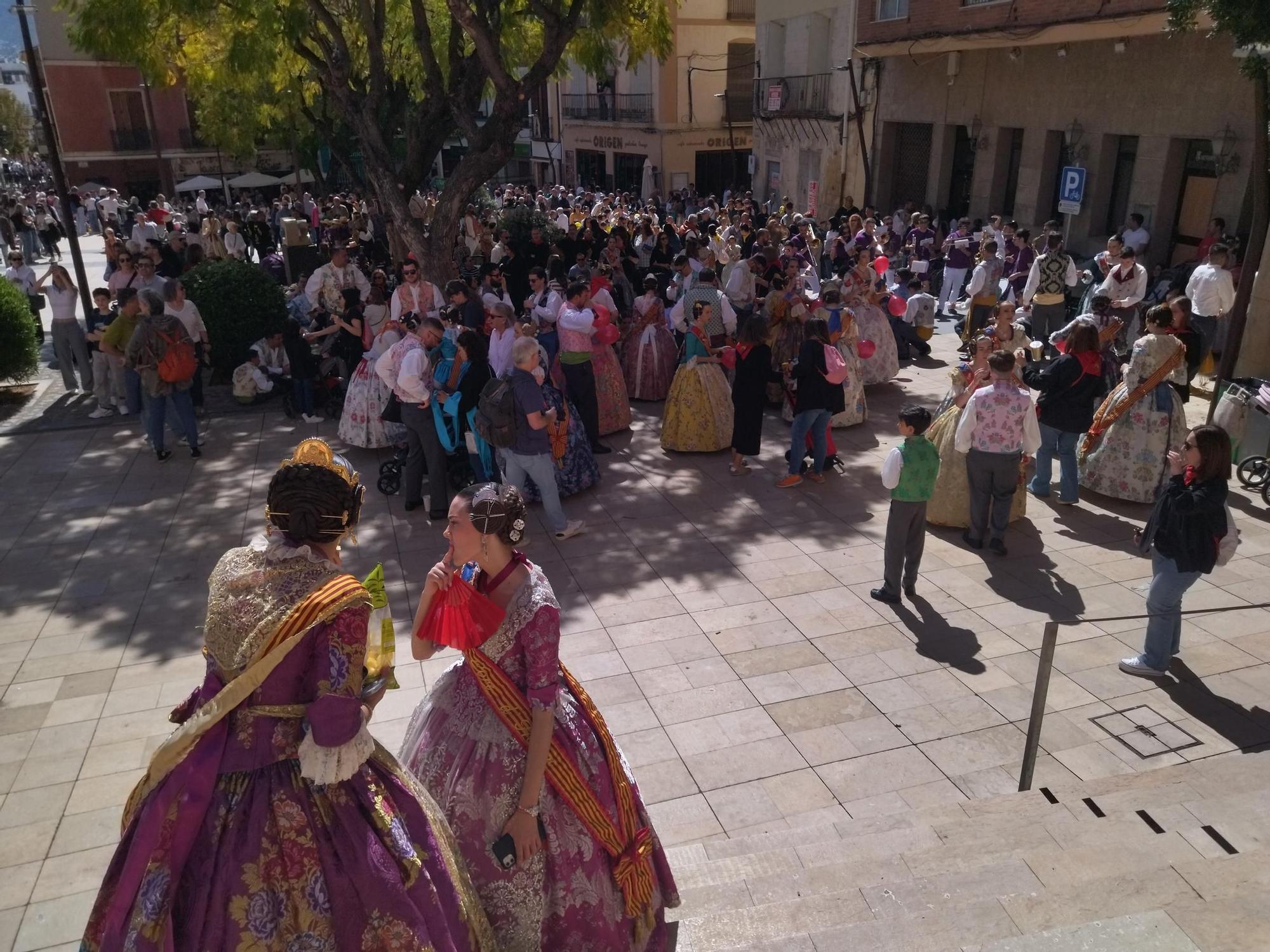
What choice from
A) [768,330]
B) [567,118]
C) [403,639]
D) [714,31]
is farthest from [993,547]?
[567,118]

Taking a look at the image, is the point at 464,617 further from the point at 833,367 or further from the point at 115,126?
the point at 115,126

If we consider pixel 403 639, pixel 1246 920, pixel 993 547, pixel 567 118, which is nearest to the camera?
pixel 1246 920

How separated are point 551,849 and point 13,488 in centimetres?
758

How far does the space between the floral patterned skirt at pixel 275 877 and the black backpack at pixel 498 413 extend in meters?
4.25

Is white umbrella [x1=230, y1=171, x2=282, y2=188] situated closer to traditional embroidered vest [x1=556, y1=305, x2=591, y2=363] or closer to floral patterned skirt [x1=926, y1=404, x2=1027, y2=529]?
traditional embroidered vest [x1=556, y1=305, x2=591, y2=363]

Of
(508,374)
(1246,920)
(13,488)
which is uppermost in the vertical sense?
(508,374)

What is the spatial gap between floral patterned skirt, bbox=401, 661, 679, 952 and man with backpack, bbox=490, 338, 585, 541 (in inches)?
145

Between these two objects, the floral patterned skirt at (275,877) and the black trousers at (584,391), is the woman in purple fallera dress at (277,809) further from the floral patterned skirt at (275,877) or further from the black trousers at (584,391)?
the black trousers at (584,391)

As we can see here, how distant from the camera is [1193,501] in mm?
4875

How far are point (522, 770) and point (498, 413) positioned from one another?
3978 mm

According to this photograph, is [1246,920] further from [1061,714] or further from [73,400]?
[73,400]

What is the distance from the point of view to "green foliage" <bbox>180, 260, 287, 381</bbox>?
10969 mm

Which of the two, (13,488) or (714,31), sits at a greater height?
(714,31)

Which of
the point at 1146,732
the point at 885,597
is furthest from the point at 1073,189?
the point at 1146,732
